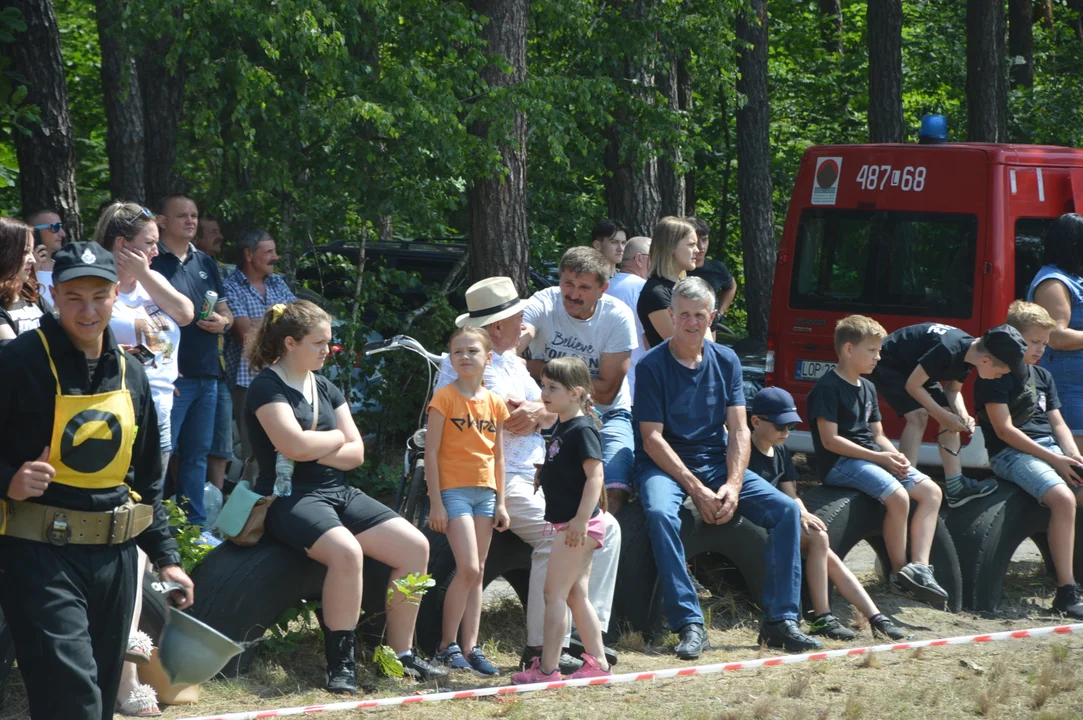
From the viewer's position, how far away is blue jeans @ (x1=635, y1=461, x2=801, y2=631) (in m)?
6.57

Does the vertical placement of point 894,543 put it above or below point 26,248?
below

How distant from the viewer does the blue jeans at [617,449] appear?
23.1ft

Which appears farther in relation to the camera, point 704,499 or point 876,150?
point 876,150

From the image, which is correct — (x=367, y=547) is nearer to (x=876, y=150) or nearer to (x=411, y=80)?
(x=411, y=80)

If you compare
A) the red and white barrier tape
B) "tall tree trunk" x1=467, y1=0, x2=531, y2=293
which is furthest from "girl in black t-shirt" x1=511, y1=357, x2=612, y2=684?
"tall tree trunk" x1=467, y1=0, x2=531, y2=293

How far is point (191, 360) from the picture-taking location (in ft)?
24.9

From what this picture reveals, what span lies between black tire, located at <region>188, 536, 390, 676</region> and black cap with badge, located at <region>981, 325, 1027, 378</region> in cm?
401

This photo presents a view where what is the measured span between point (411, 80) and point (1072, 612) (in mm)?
5438

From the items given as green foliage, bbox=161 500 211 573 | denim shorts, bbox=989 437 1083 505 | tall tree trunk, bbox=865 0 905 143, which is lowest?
green foliage, bbox=161 500 211 573

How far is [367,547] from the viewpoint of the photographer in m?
5.89

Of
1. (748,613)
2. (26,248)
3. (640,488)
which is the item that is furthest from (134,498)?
(748,613)

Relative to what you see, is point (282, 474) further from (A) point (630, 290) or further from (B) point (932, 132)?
(B) point (932, 132)

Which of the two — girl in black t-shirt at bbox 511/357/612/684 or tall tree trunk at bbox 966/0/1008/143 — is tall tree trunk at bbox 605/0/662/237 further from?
girl in black t-shirt at bbox 511/357/612/684

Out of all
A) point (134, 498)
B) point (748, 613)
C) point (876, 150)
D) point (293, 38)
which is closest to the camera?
point (134, 498)
